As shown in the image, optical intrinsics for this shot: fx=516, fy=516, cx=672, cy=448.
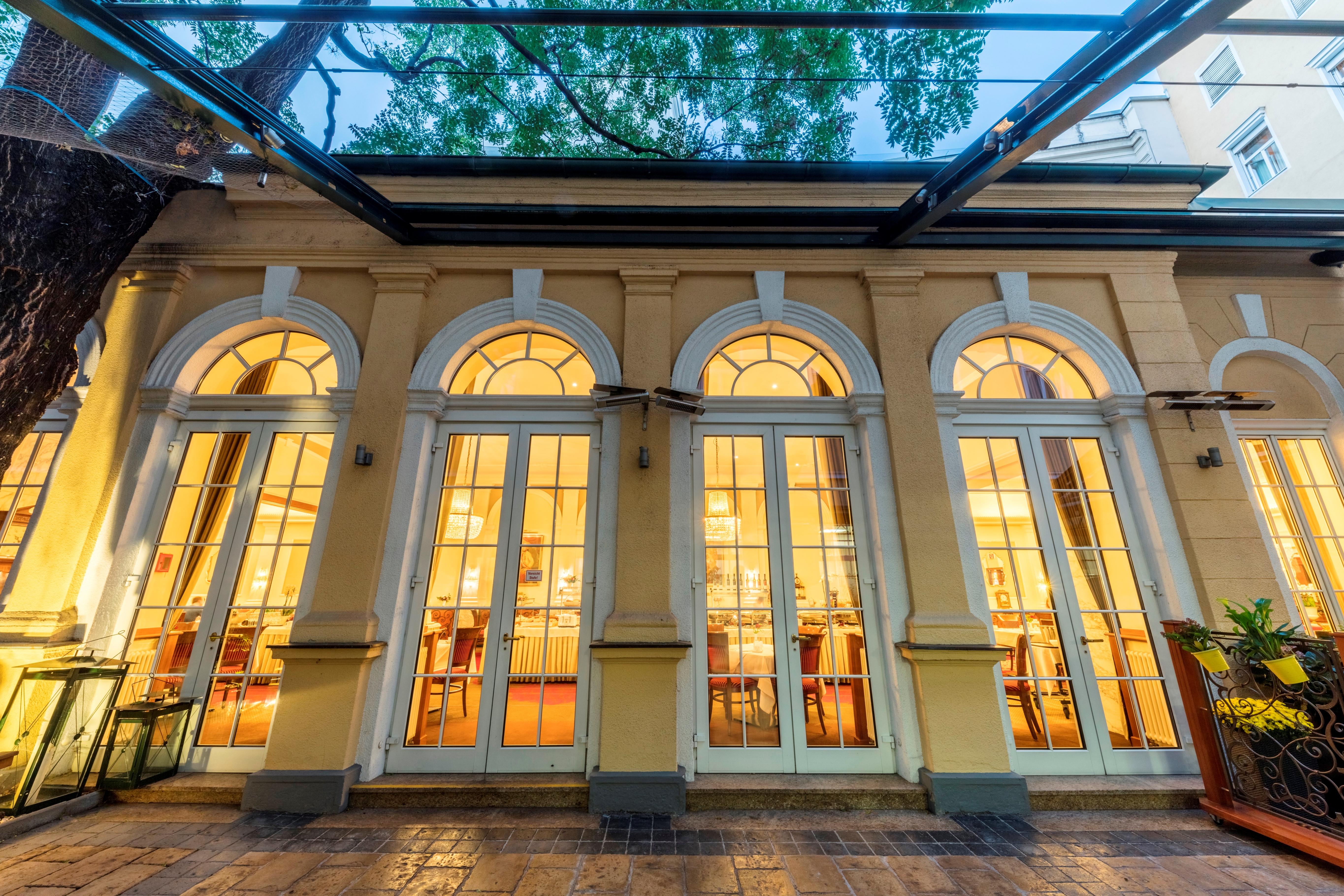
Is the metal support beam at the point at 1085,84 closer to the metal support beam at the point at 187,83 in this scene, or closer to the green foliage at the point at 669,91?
the green foliage at the point at 669,91

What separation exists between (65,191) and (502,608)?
3.72 metres

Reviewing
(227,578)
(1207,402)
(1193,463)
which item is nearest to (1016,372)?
(1207,402)

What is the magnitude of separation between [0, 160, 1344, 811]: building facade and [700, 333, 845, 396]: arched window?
29 mm

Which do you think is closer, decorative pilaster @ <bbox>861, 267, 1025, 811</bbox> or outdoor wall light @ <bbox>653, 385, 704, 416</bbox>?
decorative pilaster @ <bbox>861, 267, 1025, 811</bbox>

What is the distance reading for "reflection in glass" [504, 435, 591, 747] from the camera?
340 cm

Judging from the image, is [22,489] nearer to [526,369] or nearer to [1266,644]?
[526,369]

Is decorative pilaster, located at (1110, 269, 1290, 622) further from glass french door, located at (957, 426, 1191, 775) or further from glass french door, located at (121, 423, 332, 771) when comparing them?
glass french door, located at (121, 423, 332, 771)

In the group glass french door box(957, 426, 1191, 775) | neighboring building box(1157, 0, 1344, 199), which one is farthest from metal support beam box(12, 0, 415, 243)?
neighboring building box(1157, 0, 1344, 199)

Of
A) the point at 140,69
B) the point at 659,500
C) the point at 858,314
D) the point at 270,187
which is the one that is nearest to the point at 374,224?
the point at 270,187

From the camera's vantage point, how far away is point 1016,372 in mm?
4105

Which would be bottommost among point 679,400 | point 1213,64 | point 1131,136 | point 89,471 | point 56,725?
point 56,725

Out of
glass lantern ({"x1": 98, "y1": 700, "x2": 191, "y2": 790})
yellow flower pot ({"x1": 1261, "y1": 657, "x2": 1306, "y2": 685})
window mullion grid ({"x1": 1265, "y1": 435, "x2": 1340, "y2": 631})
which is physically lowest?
glass lantern ({"x1": 98, "y1": 700, "x2": 191, "y2": 790})

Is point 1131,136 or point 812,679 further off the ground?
point 1131,136


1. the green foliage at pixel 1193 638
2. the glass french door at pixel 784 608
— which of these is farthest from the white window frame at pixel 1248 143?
the glass french door at pixel 784 608
